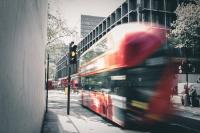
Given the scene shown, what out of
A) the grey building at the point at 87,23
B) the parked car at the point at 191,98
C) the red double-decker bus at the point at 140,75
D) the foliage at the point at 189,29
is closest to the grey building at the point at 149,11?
the foliage at the point at 189,29

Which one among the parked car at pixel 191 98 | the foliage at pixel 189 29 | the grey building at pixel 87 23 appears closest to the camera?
the parked car at pixel 191 98

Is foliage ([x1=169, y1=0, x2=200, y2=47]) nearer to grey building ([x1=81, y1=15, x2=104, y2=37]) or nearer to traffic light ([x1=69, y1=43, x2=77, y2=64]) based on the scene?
traffic light ([x1=69, y1=43, x2=77, y2=64])

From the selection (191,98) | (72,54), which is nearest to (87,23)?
(191,98)

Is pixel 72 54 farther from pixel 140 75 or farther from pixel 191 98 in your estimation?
pixel 191 98

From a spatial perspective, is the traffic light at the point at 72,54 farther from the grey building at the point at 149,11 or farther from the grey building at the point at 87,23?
the grey building at the point at 87,23

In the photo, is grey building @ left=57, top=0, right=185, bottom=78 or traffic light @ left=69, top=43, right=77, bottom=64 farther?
grey building @ left=57, top=0, right=185, bottom=78

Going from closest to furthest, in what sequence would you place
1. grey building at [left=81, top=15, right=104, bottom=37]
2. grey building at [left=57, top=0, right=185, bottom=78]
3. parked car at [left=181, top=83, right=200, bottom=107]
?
parked car at [left=181, top=83, right=200, bottom=107] → grey building at [left=57, top=0, right=185, bottom=78] → grey building at [left=81, top=15, right=104, bottom=37]

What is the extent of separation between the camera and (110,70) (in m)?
10.8

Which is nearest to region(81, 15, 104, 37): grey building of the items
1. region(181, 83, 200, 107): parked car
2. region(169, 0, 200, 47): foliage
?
region(169, 0, 200, 47): foliage

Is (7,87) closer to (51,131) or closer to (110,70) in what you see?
(51,131)

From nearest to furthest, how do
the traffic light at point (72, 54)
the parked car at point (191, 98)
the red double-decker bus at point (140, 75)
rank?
1. the red double-decker bus at point (140, 75)
2. the traffic light at point (72, 54)
3. the parked car at point (191, 98)

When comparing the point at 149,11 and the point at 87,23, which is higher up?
the point at 87,23

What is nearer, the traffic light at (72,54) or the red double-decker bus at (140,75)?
the red double-decker bus at (140,75)

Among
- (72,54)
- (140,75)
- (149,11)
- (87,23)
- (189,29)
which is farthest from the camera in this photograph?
(87,23)
